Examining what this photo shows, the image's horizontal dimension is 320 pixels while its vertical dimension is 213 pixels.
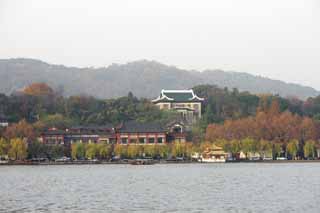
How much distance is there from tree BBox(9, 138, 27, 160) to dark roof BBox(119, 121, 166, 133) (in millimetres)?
11363

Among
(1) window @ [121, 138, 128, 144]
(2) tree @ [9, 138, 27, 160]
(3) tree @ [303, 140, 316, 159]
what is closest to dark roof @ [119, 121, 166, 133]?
(1) window @ [121, 138, 128, 144]

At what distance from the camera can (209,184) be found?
33281 millimetres

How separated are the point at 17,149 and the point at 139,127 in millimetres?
13202

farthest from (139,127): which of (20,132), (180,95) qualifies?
(180,95)

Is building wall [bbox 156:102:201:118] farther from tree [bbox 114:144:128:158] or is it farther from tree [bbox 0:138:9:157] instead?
tree [bbox 0:138:9:157]

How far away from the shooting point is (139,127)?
6931cm

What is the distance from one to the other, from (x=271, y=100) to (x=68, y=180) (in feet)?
157

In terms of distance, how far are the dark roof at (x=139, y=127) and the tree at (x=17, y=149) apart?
11363mm

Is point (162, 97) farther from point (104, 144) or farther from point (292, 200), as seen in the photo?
point (292, 200)

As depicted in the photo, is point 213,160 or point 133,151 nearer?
point 213,160

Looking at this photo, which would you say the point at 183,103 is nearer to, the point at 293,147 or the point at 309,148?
the point at 293,147

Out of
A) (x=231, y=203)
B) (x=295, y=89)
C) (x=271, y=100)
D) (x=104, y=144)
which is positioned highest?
(x=295, y=89)

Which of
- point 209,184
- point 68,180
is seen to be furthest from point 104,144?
point 209,184

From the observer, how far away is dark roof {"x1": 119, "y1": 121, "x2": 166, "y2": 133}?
68938 millimetres
